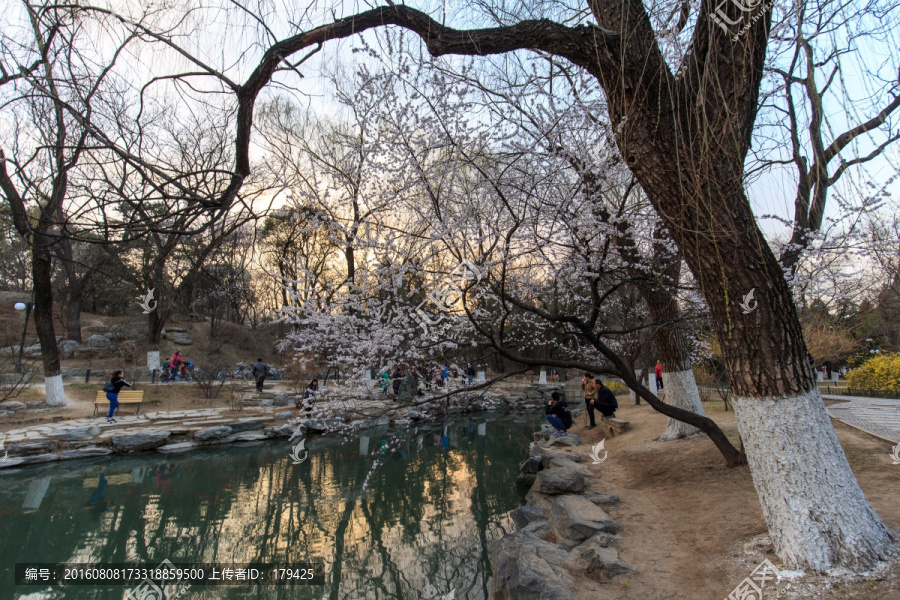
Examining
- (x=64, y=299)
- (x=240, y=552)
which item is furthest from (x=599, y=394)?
(x=64, y=299)

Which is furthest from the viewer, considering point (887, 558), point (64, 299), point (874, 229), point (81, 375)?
point (64, 299)

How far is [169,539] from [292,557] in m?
1.50

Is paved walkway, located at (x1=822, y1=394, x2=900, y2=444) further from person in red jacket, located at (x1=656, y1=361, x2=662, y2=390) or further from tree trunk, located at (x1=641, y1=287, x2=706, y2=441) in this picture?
person in red jacket, located at (x1=656, y1=361, x2=662, y2=390)

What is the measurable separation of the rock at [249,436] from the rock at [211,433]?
0.23 meters

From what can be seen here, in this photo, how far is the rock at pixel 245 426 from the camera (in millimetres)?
10742

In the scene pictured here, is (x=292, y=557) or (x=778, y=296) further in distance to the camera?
(x=292, y=557)

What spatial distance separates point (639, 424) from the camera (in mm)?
9148

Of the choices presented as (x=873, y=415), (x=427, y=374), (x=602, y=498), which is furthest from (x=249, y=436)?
(x=873, y=415)

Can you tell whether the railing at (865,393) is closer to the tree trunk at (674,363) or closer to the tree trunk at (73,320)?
the tree trunk at (674,363)

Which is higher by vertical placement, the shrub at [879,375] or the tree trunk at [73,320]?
the tree trunk at [73,320]

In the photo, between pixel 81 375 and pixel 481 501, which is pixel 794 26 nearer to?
pixel 481 501

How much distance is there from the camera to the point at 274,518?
5.92 metres

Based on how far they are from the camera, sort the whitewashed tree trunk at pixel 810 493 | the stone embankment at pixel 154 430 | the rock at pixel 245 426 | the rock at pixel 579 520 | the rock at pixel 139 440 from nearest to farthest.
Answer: the whitewashed tree trunk at pixel 810 493 < the rock at pixel 579 520 < the stone embankment at pixel 154 430 < the rock at pixel 139 440 < the rock at pixel 245 426

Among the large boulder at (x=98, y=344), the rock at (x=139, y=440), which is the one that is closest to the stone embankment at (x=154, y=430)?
the rock at (x=139, y=440)
